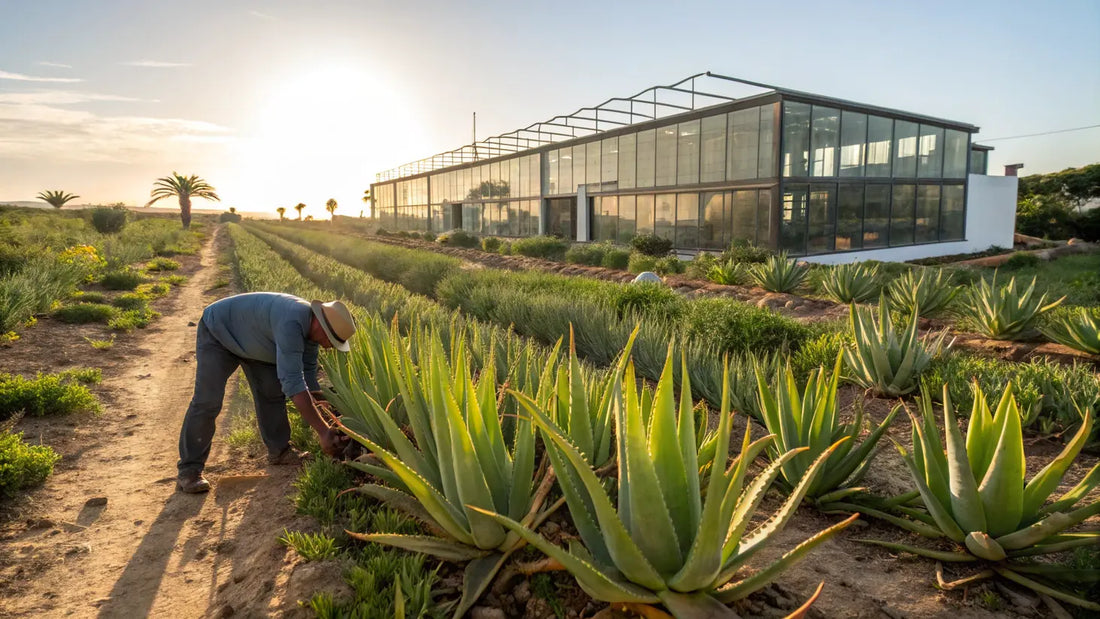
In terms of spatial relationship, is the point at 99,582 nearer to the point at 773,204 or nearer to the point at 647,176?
the point at 773,204

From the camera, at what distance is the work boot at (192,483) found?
11.8 feet

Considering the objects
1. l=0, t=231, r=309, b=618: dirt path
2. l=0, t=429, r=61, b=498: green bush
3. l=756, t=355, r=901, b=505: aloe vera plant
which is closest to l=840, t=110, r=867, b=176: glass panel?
l=756, t=355, r=901, b=505: aloe vera plant

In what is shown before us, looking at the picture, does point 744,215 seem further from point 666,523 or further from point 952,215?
point 666,523

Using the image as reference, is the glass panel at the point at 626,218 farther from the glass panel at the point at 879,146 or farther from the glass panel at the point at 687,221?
the glass panel at the point at 879,146

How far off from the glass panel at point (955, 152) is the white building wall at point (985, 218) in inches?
26.5

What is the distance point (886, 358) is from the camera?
4738 millimetres

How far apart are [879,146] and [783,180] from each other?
4845 millimetres

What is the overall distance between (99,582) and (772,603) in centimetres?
295

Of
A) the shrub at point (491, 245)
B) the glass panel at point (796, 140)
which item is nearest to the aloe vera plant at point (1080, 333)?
the glass panel at point (796, 140)

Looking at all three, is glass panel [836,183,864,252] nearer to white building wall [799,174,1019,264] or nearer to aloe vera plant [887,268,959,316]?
white building wall [799,174,1019,264]

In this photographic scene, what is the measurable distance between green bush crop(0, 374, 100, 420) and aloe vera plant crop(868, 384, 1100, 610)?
19.1 ft

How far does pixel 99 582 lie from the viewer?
9.07ft

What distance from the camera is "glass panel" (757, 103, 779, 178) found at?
16609 mm

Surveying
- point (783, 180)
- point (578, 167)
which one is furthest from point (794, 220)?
point (578, 167)
